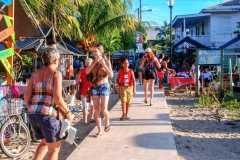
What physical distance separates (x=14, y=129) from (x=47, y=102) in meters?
2.09

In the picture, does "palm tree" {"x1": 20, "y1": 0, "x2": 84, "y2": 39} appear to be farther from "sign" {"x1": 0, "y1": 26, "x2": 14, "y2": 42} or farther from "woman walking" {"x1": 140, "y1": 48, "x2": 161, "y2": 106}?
"sign" {"x1": 0, "y1": 26, "x2": 14, "y2": 42}

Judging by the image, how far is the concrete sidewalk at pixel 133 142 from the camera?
5.32 metres

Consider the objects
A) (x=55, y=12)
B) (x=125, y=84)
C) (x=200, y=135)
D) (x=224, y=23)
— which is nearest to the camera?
(x=200, y=135)

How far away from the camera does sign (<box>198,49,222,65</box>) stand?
14086 mm

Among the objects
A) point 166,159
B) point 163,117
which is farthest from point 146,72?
point 166,159

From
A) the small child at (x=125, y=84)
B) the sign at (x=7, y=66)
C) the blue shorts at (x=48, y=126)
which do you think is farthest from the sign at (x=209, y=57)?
the blue shorts at (x=48, y=126)

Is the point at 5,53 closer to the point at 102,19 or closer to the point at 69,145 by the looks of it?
the point at 69,145

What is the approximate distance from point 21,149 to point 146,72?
477 cm

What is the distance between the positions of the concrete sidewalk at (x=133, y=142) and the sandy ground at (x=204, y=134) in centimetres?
34

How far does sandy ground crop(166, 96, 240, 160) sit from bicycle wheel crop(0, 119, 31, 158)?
8.39 feet

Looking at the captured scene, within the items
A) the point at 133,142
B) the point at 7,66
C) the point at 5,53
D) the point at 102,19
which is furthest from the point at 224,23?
the point at 5,53

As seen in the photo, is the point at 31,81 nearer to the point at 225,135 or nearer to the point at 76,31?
the point at 225,135

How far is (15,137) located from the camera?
594 centimetres

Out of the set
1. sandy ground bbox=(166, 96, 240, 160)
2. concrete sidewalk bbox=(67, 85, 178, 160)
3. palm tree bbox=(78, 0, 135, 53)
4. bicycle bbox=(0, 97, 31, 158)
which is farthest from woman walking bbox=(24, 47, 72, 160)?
palm tree bbox=(78, 0, 135, 53)
